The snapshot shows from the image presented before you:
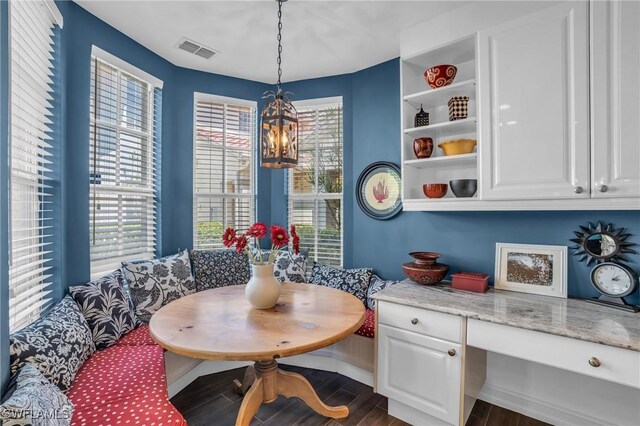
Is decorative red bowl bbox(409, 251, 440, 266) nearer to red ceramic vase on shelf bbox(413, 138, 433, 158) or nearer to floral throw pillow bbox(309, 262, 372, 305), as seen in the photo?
floral throw pillow bbox(309, 262, 372, 305)

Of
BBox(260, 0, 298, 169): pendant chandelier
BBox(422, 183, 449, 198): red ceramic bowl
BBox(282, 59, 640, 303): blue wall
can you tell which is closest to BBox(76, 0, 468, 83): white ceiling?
BBox(282, 59, 640, 303): blue wall

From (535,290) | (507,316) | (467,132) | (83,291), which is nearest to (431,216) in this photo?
(467,132)

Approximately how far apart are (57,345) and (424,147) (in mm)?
2502

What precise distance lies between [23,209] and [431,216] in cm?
272

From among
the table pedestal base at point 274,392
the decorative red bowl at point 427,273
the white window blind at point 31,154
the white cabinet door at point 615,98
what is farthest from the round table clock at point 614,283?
the white window blind at point 31,154

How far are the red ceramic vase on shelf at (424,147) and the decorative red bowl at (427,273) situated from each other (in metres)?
0.84

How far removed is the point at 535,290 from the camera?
2.05 metres

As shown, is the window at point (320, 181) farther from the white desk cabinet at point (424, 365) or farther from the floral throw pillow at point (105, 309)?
the floral throw pillow at point (105, 309)

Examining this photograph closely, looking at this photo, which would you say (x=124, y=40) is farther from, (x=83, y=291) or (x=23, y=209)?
(x=83, y=291)

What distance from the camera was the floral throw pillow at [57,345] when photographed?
1.37 metres

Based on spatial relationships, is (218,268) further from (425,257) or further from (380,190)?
(425,257)

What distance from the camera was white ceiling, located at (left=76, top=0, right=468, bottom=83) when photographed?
2.12 metres

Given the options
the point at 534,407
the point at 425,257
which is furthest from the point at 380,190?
the point at 534,407

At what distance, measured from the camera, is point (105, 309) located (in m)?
2.06
